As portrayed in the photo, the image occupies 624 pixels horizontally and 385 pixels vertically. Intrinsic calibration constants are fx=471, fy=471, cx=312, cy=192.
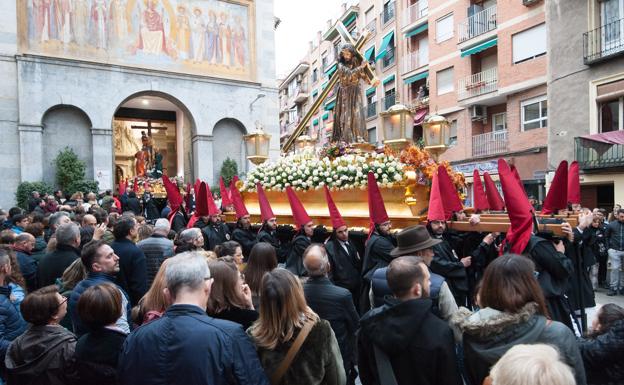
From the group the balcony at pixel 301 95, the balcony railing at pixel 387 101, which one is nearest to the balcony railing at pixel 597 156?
the balcony railing at pixel 387 101

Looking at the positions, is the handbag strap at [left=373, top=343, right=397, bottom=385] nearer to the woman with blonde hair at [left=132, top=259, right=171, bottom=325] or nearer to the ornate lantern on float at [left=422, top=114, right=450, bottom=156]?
the woman with blonde hair at [left=132, top=259, right=171, bottom=325]

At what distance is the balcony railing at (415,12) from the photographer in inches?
1041

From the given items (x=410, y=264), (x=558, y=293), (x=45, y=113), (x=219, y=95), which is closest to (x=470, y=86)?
(x=219, y=95)

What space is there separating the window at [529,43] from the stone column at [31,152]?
19.7m

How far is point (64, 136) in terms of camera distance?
62.5 feet

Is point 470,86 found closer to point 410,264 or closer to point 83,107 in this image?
point 83,107

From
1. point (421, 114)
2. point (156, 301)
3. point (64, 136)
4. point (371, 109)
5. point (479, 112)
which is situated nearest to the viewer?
point (156, 301)

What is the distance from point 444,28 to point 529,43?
567 centimetres

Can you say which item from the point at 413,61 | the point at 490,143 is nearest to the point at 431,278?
the point at 490,143

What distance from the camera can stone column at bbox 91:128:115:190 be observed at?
19.4m

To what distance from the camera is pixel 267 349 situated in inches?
99.0

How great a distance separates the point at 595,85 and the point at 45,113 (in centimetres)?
2003

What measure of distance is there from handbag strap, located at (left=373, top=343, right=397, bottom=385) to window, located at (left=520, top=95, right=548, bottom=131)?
1925cm

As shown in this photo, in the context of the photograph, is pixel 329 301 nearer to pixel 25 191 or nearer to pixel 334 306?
pixel 334 306
